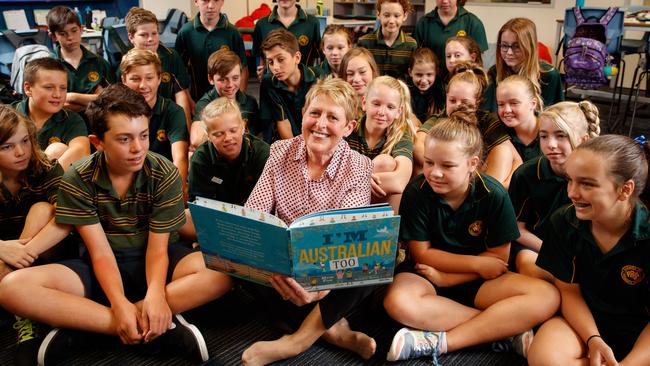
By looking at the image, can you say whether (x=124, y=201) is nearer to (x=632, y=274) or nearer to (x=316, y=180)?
(x=316, y=180)

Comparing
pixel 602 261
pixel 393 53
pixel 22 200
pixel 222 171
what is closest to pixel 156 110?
pixel 222 171

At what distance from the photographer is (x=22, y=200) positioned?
178cm

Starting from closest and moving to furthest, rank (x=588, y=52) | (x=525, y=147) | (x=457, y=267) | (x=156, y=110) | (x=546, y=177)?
(x=457, y=267) < (x=546, y=177) < (x=525, y=147) < (x=156, y=110) < (x=588, y=52)

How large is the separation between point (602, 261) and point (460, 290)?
0.45 m

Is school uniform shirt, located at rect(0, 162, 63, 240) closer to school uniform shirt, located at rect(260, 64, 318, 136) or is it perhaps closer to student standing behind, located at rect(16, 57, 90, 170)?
student standing behind, located at rect(16, 57, 90, 170)

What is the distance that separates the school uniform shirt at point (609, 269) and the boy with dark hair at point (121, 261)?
38.5 inches

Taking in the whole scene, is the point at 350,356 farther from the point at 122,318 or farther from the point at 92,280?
the point at 92,280

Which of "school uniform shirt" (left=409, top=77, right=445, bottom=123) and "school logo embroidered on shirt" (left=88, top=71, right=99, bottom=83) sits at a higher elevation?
"school logo embroidered on shirt" (left=88, top=71, right=99, bottom=83)

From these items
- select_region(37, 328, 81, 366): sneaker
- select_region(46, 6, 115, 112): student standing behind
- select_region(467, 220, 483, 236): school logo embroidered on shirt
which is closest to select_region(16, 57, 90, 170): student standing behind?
select_region(46, 6, 115, 112): student standing behind

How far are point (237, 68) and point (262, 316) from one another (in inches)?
52.0

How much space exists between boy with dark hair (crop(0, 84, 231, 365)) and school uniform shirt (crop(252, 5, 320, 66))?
1.79m

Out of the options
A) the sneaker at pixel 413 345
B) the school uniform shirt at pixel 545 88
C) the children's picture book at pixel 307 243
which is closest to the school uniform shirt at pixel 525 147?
the school uniform shirt at pixel 545 88

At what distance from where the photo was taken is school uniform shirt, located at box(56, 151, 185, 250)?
1.66m

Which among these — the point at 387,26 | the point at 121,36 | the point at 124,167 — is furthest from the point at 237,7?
the point at 124,167
